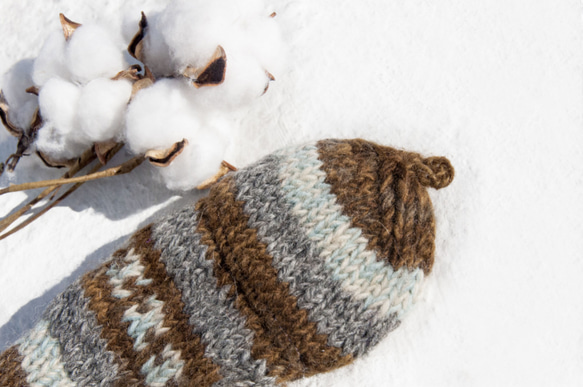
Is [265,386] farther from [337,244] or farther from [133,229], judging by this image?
[133,229]

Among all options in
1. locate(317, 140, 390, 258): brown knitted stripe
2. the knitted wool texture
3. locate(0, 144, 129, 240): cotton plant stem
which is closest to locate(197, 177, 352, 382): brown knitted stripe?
the knitted wool texture

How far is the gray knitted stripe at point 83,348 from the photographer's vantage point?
66 centimetres

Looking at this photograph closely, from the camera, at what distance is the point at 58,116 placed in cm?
71

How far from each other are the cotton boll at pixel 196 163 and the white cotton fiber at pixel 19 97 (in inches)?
8.8

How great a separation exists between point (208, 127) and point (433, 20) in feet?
1.28

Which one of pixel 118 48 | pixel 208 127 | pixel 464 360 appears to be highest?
pixel 118 48

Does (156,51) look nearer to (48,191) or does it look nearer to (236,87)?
(236,87)

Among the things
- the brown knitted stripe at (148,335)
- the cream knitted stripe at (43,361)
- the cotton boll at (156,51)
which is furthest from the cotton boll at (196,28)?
the cream knitted stripe at (43,361)

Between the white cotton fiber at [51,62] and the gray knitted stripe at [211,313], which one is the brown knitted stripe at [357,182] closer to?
the gray knitted stripe at [211,313]

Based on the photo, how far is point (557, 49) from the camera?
789 millimetres

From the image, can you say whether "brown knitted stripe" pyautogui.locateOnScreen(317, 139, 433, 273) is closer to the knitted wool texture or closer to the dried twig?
the knitted wool texture

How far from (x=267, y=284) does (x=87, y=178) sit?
0.31 metres

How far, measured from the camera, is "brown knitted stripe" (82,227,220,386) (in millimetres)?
653

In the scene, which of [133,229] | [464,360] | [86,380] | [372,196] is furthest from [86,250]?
[464,360]
